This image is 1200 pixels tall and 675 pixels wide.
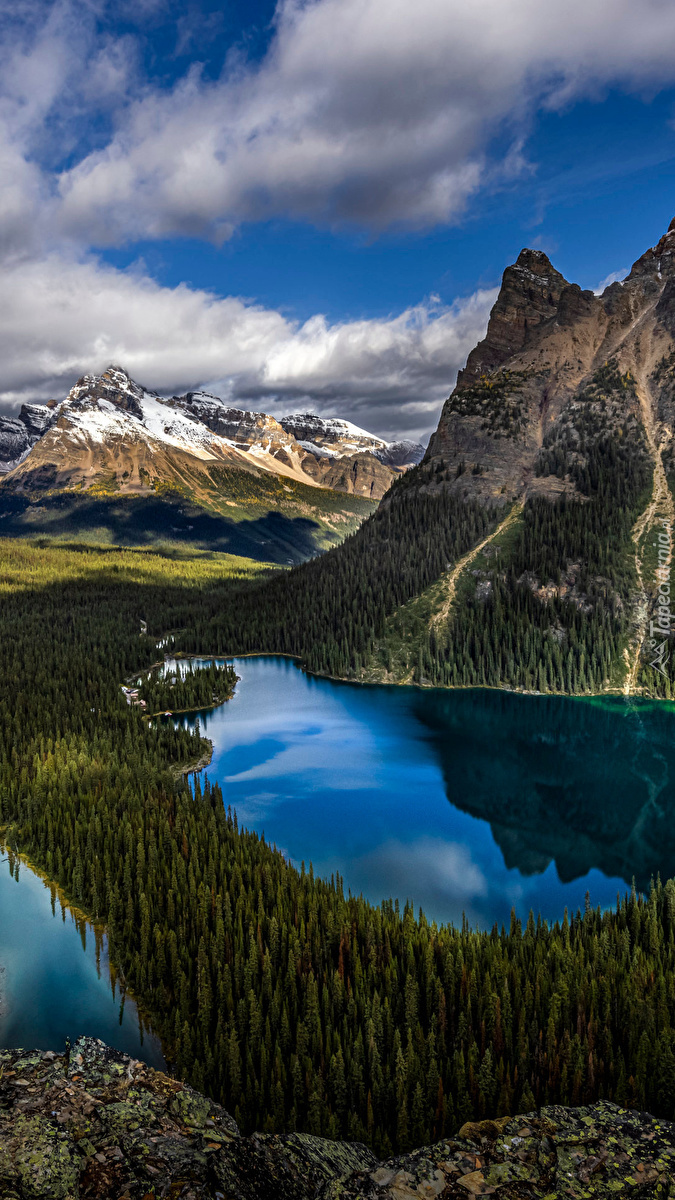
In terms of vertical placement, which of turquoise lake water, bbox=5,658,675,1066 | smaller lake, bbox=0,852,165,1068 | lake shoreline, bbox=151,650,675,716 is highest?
lake shoreline, bbox=151,650,675,716

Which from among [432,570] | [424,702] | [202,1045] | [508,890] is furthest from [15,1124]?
[432,570]

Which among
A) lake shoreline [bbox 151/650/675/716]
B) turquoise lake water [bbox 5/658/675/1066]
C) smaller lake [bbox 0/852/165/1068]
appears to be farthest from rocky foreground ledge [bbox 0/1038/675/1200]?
lake shoreline [bbox 151/650/675/716]

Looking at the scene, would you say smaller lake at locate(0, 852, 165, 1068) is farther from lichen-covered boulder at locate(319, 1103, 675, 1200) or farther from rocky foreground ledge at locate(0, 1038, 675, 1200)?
lichen-covered boulder at locate(319, 1103, 675, 1200)

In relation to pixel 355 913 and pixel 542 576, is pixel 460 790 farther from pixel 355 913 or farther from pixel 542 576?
pixel 542 576

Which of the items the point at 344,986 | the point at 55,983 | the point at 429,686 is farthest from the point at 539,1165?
the point at 429,686

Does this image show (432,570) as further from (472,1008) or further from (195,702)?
(472,1008)

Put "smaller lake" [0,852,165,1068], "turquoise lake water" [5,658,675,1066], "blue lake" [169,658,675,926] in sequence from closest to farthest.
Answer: "smaller lake" [0,852,165,1068] → "turquoise lake water" [5,658,675,1066] → "blue lake" [169,658,675,926]
